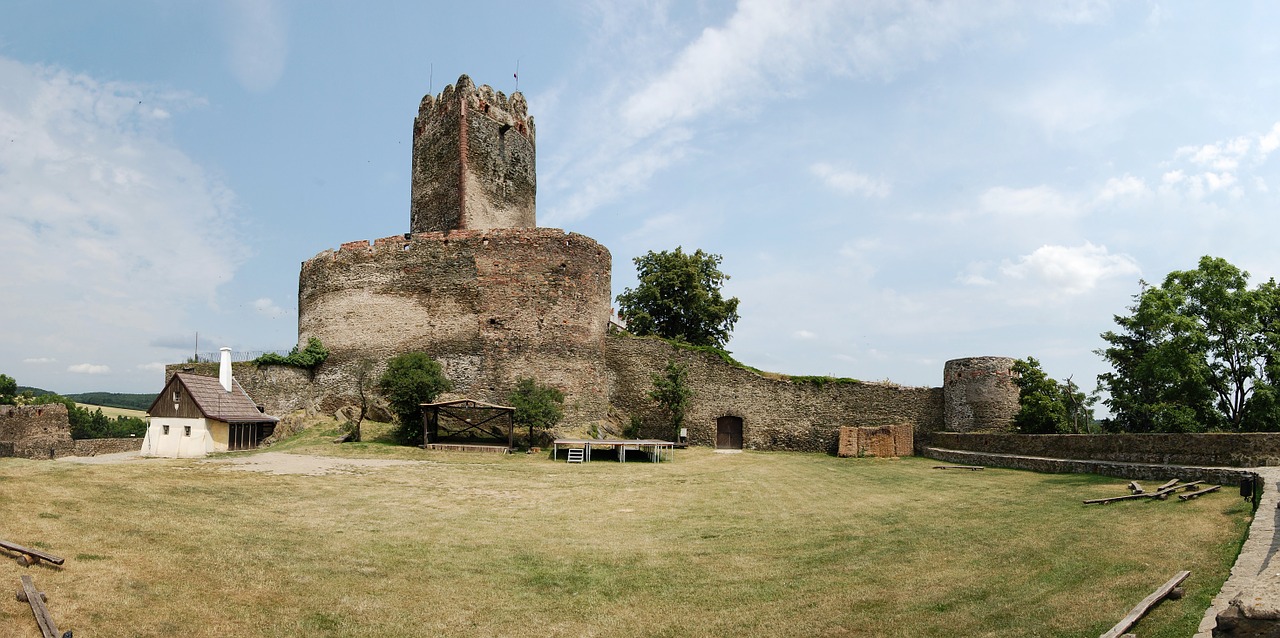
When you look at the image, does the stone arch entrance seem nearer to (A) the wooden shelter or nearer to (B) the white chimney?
(A) the wooden shelter

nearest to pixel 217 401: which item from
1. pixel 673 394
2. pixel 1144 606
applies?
pixel 673 394

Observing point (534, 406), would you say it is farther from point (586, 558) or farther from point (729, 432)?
point (586, 558)

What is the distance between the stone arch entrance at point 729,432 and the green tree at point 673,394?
1.44m

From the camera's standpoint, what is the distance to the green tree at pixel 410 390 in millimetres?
23500

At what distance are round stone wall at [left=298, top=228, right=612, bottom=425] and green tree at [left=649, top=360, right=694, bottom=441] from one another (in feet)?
6.83

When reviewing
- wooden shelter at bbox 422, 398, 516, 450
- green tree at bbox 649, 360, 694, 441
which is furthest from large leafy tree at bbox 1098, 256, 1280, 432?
wooden shelter at bbox 422, 398, 516, 450

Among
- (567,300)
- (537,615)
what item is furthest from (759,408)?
(537,615)

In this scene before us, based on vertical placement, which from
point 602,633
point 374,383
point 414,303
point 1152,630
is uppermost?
point 414,303

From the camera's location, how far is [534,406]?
23203 millimetres

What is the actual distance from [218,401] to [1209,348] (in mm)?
29614

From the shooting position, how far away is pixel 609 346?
28094 mm

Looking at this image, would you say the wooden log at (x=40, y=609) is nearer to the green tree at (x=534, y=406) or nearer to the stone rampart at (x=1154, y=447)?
the green tree at (x=534, y=406)

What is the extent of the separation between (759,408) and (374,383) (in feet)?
45.4

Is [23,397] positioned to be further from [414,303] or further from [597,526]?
[597,526]
